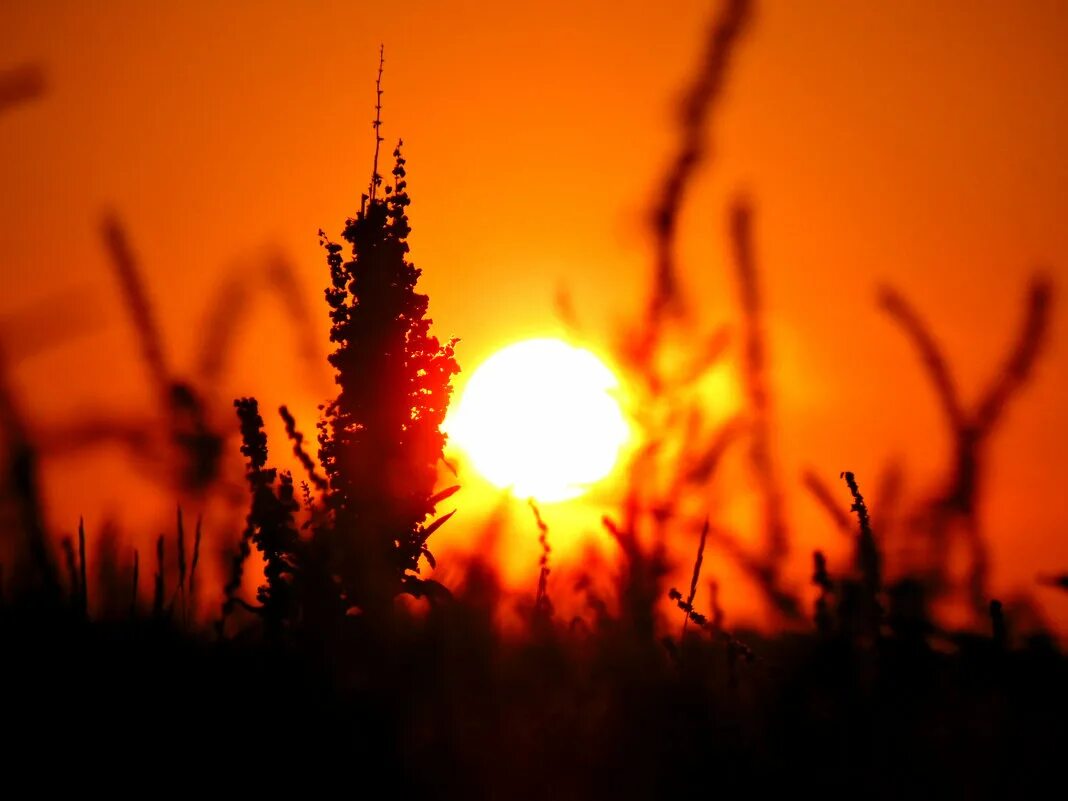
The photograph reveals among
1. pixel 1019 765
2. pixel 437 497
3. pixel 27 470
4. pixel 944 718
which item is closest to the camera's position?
pixel 27 470

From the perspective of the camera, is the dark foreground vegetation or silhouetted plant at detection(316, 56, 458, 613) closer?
the dark foreground vegetation

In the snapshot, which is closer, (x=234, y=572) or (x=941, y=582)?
(x=234, y=572)

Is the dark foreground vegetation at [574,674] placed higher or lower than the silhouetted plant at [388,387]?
lower

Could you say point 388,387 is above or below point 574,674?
above

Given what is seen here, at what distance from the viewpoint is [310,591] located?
2609 millimetres

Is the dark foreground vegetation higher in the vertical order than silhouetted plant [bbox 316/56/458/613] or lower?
lower

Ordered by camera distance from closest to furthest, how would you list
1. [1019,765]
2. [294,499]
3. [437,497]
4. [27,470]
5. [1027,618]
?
[27,470] → [1019,765] → [294,499] → [1027,618] → [437,497]

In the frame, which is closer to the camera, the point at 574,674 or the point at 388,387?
the point at 574,674

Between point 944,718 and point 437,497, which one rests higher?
point 437,497

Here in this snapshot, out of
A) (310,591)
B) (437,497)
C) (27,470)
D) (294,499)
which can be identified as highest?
(437,497)

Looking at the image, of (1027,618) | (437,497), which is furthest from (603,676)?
(437,497)

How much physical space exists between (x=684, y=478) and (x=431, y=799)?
87 cm

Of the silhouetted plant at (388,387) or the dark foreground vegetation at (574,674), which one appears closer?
the dark foreground vegetation at (574,674)

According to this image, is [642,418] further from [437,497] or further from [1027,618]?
[437,497]
